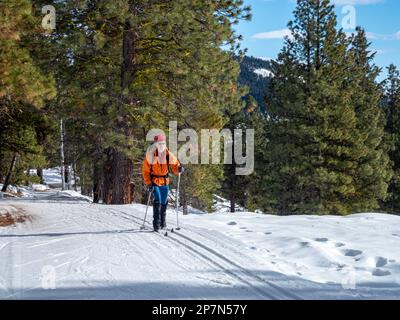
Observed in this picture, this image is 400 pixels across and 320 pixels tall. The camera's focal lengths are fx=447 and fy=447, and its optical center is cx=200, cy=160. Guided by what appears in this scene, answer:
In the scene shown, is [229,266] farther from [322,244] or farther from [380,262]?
[380,262]

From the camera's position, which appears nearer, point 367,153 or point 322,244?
point 322,244

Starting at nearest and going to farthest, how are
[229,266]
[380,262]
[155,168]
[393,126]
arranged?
[229,266] < [380,262] < [155,168] < [393,126]

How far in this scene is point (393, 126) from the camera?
36562mm

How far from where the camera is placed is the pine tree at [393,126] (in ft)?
111

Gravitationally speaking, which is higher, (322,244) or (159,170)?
(159,170)

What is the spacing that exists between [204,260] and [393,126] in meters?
33.9

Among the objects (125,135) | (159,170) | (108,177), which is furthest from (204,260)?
(108,177)

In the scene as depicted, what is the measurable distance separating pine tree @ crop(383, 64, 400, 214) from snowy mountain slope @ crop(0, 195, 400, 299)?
2565 cm

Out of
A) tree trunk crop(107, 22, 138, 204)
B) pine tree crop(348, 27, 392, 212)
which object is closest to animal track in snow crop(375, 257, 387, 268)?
tree trunk crop(107, 22, 138, 204)

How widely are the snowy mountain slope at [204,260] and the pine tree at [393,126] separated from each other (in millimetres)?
25648

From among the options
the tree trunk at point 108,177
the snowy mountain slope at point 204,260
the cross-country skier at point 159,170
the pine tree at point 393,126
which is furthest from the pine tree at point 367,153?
the cross-country skier at point 159,170

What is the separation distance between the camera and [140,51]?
48.0ft

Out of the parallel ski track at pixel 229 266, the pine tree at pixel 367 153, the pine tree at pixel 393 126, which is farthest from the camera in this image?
the pine tree at pixel 393 126

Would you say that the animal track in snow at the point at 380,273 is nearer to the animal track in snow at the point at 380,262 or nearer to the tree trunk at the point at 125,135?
the animal track in snow at the point at 380,262
